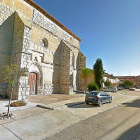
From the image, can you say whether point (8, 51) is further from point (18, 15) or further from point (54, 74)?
point (54, 74)

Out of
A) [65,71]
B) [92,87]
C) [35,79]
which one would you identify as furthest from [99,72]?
[35,79]

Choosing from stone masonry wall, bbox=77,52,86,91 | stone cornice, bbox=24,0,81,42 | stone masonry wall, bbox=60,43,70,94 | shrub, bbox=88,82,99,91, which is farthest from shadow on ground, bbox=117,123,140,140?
stone masonry wall, bbox=77,52,86,91

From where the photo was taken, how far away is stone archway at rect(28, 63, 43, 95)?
1197 cm

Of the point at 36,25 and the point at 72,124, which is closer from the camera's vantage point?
the point at 72,124

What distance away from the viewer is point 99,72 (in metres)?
20.8

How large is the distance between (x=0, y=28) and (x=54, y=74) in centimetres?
814

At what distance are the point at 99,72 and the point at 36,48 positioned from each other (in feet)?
42.8

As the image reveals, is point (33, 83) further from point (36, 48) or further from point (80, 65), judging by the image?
point (80, 65)

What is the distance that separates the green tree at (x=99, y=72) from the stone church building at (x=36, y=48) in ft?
8.16

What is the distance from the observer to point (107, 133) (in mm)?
3977

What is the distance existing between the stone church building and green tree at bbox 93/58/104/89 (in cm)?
249

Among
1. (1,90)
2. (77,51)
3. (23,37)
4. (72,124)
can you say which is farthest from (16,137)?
(77,51)

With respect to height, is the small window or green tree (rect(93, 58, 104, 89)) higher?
the small window

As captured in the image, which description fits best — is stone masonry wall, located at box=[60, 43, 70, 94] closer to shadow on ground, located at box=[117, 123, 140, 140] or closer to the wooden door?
the wooden door
